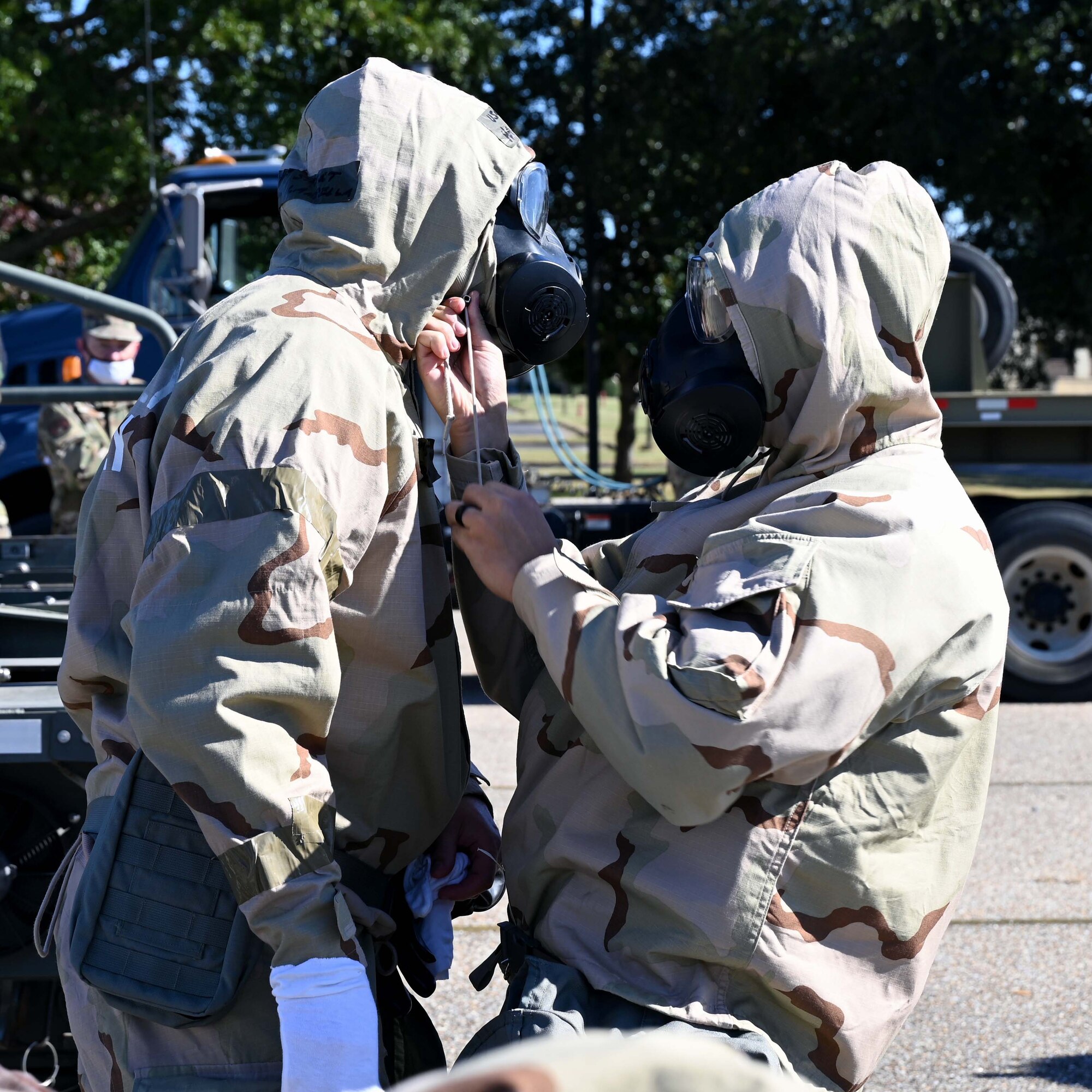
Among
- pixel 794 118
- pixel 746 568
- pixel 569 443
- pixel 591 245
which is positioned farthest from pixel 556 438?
pixel 794 118

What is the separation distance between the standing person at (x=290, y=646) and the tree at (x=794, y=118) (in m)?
15.0

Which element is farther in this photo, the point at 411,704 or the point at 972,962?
the point at 972,962

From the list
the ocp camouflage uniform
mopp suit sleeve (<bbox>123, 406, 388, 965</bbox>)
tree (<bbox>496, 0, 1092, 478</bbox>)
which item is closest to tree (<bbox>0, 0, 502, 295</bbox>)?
tree (<bbox>496, 0, 1092, 478</bbox>)

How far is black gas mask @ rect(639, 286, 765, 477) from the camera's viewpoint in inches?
76.5

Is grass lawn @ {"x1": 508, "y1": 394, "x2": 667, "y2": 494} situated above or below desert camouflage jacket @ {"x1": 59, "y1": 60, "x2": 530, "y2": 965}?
below

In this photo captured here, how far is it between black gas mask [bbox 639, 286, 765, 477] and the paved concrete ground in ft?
6.80

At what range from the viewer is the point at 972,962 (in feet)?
13.4

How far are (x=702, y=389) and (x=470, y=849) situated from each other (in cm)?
79

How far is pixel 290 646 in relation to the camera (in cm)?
162

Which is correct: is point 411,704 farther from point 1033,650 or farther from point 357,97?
point 1033,650

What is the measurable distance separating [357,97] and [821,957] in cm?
130

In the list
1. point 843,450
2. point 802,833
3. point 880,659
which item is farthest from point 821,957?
point 843,450

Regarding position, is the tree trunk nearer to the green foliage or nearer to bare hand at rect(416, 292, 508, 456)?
the green foliage

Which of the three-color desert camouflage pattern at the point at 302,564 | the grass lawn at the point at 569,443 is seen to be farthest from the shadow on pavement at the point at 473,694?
the three-color desert camouflage pattern at the point at 302,564
